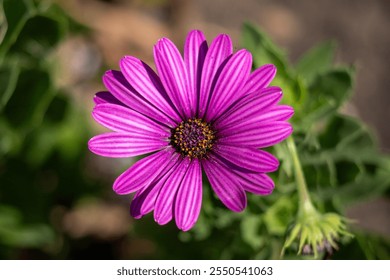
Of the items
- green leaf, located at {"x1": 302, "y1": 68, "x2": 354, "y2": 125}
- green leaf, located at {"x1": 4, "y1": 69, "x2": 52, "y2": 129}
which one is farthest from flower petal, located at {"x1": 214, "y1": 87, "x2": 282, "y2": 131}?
green leaf, located at {"x1": 4, "y1": 69, "x2": 52, "y2": 129}

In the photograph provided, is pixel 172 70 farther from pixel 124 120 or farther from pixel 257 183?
pixel 257 183

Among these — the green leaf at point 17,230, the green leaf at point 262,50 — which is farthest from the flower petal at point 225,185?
the green leaf at point 17,230

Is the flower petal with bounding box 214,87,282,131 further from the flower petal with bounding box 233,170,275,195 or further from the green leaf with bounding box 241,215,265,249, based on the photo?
the green leaf with bounding box 241,215,265,249

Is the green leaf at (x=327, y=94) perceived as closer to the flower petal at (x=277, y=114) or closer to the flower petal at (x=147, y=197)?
the flower petal at (x=277, y=114)

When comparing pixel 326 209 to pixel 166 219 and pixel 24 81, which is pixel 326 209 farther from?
pixel 24 81

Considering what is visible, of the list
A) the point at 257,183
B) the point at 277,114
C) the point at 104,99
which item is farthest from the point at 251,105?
the point at 104,99
